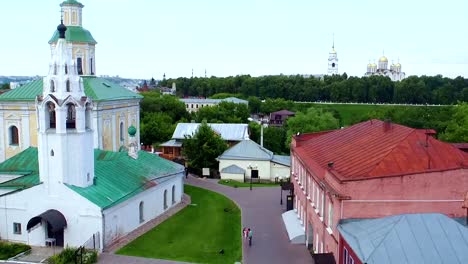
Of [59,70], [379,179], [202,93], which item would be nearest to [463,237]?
[379,179]

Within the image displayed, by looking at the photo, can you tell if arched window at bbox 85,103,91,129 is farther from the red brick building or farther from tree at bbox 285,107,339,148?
tree at bbox 285,107,339,148

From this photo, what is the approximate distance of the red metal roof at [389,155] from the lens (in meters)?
21.9

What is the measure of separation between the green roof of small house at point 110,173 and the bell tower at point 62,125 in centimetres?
113

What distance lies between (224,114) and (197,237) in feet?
187

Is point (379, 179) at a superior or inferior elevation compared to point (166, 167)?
superior

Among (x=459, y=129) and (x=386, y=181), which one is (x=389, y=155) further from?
(x=459, y=129)

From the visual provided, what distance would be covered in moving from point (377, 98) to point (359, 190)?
399 ft

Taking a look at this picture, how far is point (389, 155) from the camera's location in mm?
22438

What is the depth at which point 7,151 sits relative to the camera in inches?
1544

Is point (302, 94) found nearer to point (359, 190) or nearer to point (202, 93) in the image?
point (202, 93)

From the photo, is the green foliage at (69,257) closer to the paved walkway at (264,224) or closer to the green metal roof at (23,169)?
the green metal roof at (23,169)

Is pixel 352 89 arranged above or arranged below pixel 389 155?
above

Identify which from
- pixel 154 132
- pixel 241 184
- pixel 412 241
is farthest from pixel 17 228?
pixel 154 132

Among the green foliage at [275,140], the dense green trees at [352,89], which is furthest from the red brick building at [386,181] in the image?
the dense green trees at [352,89]
